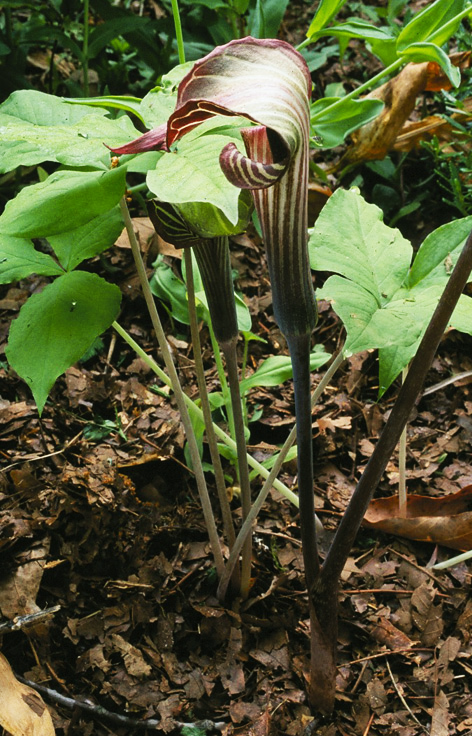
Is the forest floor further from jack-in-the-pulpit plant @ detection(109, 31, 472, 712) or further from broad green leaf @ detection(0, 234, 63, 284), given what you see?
broad green leaf @ detection(0, 234, 63, 284)

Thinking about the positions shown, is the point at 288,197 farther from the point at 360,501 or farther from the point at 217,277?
the point at 360,501

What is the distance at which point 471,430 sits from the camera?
1.74 meters

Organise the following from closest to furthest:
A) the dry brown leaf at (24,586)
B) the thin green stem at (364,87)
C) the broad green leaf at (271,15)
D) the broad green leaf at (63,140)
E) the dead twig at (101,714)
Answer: the broad green leaf at (63,140) → the thin green stem at (364,87) → the dead twig at (101,714) → the dry brown leaf at (24,586) → the broad green leaf at (271,15)

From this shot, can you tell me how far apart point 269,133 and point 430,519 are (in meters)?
1.09

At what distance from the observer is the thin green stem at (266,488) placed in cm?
104

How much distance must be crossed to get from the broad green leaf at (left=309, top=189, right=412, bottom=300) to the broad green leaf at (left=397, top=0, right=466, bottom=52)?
24 cm

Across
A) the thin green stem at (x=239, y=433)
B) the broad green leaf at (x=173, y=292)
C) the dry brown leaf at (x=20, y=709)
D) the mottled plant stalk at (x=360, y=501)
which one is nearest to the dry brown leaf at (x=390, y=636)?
the mottled plant stalk at (x=360, y=501)

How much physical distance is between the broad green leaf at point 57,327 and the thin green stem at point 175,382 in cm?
6

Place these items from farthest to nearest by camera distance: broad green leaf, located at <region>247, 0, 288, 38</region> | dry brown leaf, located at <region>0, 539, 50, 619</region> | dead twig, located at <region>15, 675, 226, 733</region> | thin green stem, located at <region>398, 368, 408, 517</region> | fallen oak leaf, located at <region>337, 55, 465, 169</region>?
fallen oak leaf, located at <region>337, 55, 465, 169</region> < broad green leaf, located at <region>247, 0, 288, 38</region> < thin green stem, located at <region>398, 368, 408, 517</region> < dry brown leaf, located at <region>0, 539, 50, 619</region> < dead twig, located at <region>15, 675, 226, 733</region>

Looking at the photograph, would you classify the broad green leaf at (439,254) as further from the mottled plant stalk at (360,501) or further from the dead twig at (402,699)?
the dead twig at (402,699)

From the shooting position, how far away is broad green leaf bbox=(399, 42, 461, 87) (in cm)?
85

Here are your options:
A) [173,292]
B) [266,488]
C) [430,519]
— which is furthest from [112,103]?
[430,519]

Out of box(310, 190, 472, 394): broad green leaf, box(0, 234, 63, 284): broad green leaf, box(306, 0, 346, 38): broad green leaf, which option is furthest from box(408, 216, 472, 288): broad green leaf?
box(0, 234, 63, 284): broad green leaf

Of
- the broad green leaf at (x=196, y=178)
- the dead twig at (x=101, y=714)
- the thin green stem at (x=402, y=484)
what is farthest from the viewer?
the thin green stem at (x=402, y=484)
